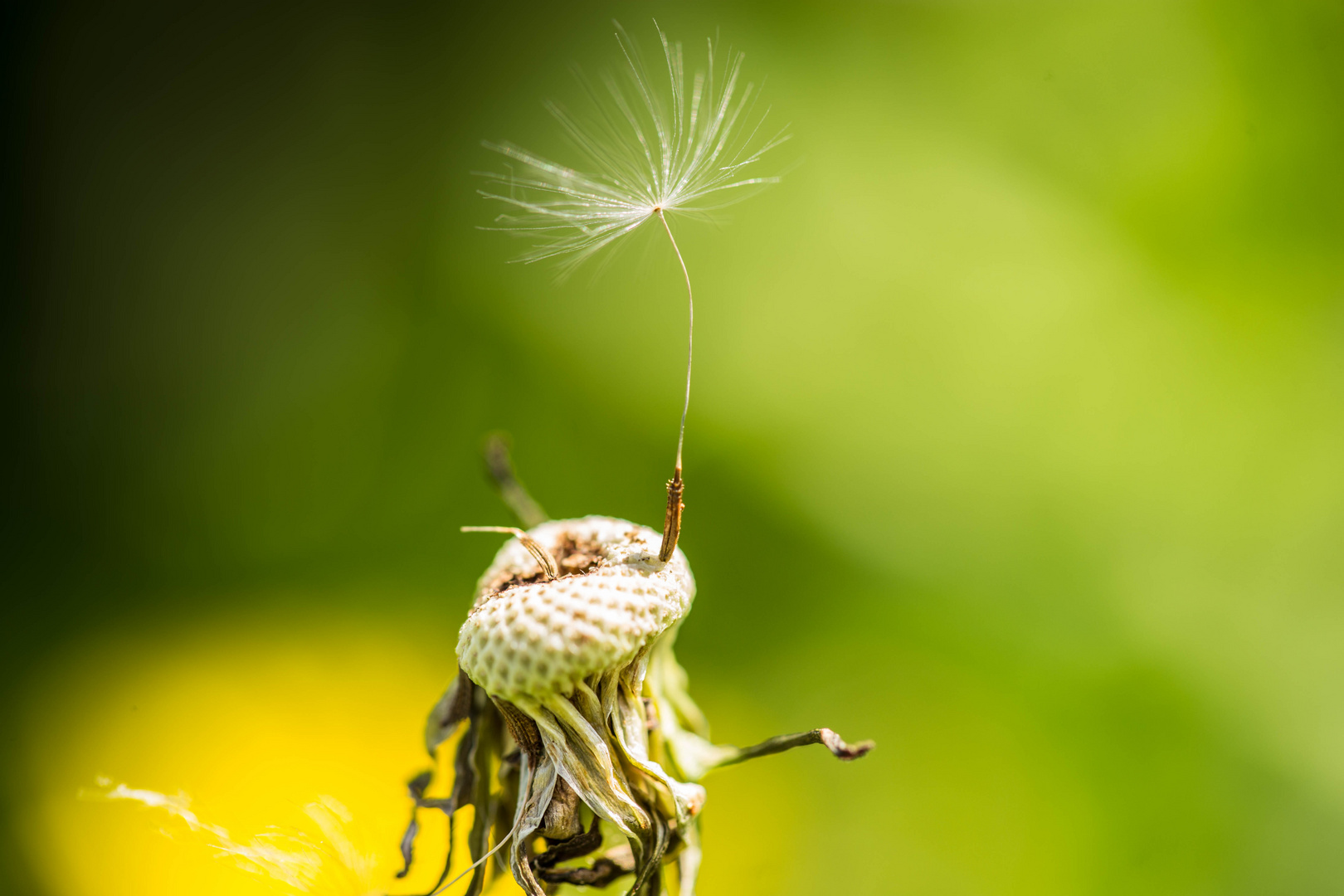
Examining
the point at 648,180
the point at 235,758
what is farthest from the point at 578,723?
the point at 235,758

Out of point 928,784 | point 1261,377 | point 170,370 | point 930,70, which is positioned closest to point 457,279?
point 170,370

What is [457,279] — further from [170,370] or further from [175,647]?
[175,647]

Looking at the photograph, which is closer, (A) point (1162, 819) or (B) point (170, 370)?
(A) point (1162, 819)

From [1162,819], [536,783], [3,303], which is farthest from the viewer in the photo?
[3,303]

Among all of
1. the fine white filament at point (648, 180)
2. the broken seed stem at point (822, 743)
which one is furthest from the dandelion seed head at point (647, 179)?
the broken seed stem at point (822, 743)

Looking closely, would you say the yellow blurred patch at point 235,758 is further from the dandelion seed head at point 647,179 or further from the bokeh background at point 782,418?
the dandelion seed head at point 647,179
